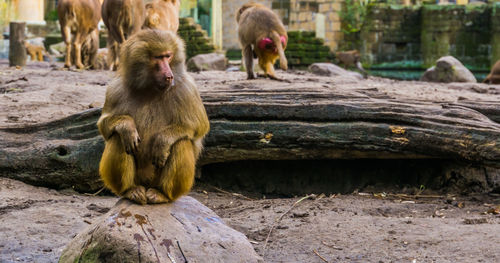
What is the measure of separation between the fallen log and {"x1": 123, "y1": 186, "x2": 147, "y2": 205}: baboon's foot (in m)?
1.88

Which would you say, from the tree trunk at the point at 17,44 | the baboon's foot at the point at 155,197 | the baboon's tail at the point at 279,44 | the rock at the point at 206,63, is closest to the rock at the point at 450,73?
the rock at the point at 206,63

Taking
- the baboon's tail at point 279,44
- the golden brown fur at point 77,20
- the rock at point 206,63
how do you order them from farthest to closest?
the rock at point 206,63 < the golden brown fur at point 77,20 < the baboon's tail at point 279,44

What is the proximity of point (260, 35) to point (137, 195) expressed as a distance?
230 inches

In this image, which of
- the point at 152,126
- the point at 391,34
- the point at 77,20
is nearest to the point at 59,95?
the point at 152,126

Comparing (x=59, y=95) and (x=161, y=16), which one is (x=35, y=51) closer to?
(x=161, y=16)

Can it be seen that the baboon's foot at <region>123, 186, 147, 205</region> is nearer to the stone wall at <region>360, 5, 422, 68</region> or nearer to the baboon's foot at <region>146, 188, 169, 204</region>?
the baboon's foot at <region>146, 188, 169, 204</region>

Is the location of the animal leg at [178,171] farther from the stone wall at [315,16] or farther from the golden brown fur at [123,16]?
the stone wall at [315,16]

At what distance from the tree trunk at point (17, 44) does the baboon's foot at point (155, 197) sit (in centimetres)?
1200

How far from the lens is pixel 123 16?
12.0 m

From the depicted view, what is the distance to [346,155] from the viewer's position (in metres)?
6.20

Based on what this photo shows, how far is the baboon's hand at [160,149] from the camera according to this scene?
4.19 metres

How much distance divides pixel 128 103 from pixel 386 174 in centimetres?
Result: 324

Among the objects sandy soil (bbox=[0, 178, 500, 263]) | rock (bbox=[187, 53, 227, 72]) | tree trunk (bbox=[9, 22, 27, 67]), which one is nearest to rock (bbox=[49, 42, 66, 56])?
rock (bbox=[187, 53, 227, 72])

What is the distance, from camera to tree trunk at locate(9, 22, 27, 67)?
1505cm
